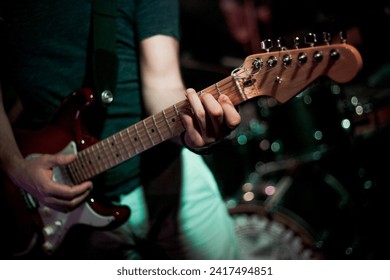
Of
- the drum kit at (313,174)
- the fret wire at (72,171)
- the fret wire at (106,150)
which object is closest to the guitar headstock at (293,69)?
the fret wire at (106,150)

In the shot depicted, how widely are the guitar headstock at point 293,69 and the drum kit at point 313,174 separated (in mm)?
646

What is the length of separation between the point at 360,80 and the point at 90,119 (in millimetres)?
950

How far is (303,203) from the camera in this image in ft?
4.79

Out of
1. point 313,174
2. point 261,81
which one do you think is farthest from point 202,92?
point 313,174

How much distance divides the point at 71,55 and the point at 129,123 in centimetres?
22

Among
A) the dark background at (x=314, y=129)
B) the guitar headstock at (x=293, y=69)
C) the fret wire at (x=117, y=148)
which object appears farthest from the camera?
the dark background at (x=314, y=129)

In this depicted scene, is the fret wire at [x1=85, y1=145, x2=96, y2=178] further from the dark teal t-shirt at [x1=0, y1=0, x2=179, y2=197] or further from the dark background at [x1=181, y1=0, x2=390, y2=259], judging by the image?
the dark background at [x1=181, y1=0, x2=390, y2=259]

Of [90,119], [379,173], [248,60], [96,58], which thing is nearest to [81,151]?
[90,119]

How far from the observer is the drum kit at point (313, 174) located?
4.39 ft

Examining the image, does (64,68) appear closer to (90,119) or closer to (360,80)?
(90,119)

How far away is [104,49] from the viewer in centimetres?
95

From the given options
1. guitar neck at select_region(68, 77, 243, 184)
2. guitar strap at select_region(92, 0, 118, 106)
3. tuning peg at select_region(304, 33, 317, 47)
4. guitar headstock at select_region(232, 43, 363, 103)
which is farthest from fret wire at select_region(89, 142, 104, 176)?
tuning peg at select_region(304, 33, 317, 47)

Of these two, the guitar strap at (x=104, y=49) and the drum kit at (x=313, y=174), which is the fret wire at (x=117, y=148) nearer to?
the guitar strap at (x=104, y=49)

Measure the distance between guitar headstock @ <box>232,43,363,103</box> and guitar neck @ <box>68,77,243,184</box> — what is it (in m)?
0.03
